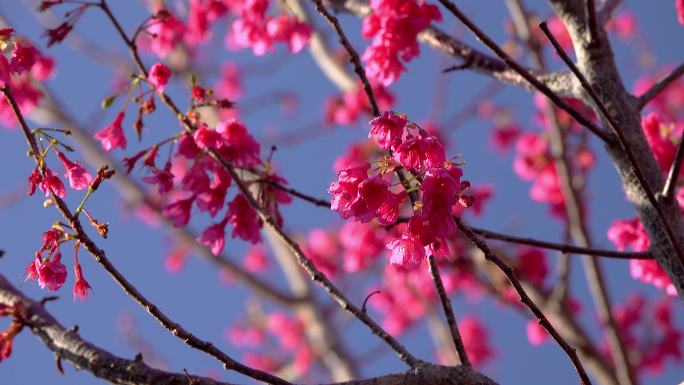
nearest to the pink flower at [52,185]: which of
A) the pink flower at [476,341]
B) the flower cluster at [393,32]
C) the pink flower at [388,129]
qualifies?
the pink flower at [388,129]

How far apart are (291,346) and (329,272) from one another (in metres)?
2.26

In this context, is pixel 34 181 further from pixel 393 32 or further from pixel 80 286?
pixel 393 32

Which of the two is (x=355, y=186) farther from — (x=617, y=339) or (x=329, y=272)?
(x=329, y=272)

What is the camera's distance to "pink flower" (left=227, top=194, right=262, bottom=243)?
7.79 ft

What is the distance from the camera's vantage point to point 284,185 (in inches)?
95.2

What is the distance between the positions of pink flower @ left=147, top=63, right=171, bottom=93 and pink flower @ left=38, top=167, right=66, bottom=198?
1.79 ft

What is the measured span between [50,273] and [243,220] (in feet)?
2.16

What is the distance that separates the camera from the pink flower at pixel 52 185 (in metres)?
1.81

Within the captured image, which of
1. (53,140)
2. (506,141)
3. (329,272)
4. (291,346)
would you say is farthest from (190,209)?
(291,346)

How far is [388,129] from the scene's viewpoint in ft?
5.67

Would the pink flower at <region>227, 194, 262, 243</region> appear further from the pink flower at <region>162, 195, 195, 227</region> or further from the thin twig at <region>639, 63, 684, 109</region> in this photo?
the thin twig at <region>639, 63, 684, 109</region>

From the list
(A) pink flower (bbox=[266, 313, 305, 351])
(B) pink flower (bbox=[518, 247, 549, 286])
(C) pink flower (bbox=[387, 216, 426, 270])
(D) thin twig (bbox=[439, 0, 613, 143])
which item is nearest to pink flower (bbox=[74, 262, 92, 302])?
(C) pink flower (bbox=[387, 216, 426, 270])

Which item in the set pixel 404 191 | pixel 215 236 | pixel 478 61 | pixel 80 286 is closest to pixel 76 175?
pixel 80 286

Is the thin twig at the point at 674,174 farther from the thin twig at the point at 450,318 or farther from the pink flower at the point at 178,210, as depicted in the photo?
the pink flower at the point at 178,210
